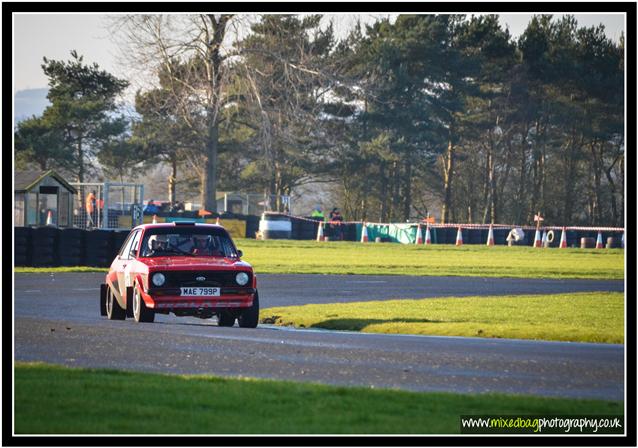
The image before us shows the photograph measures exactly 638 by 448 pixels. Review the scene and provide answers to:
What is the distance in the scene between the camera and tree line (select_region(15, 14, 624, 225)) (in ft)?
194

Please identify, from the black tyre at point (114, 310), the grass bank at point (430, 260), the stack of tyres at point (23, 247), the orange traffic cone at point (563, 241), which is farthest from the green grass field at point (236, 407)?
the orange traffic cone at point (563, 241)

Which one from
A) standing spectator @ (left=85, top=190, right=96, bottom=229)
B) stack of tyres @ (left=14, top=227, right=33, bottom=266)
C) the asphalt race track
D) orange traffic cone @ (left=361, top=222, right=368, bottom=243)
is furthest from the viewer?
orange traffic cone @ (left=361, top=222, right=368, bottom=243)

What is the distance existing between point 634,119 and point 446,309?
8.01 metres

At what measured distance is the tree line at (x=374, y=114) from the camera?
59.1m

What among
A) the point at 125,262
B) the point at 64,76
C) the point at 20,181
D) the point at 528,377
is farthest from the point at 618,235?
the point at 528,377

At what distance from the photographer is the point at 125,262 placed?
18438mm

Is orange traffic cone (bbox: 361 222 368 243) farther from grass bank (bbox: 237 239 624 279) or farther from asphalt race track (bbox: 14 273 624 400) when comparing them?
asphalt race track (bbox: 14 273 624 400)

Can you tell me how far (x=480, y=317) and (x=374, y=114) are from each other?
53574 millimetres

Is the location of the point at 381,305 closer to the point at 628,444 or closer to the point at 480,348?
the point at 480,348

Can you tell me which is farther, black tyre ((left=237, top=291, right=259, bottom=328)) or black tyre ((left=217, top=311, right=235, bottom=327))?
black tyre ((left=217, top=311, right=235, bottom=327))

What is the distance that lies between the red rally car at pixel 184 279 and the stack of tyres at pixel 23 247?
13695mm

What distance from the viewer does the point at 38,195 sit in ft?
145

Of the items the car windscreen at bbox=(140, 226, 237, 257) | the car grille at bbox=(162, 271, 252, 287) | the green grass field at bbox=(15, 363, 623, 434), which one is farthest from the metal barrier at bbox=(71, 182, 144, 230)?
the green grass field at bbox=(15, 363, 623, 434)

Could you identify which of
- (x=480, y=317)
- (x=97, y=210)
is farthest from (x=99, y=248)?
(x=480, y=317)
